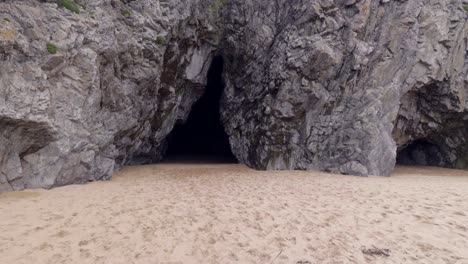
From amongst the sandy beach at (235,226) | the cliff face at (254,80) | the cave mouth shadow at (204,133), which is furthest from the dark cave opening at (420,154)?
the cave mouth shadow at (204,133)

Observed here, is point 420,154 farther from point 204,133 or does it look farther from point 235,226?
point 235,226

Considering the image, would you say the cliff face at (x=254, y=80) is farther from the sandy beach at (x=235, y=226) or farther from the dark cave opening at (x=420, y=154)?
the sandy beach at (x=235, y=226)

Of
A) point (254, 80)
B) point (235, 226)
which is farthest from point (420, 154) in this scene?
point (235, 226)

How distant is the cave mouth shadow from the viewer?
86.7 ft

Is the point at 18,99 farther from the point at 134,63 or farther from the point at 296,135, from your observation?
the point at 296,135

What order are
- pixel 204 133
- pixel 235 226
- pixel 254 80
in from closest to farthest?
1. pixel 235 226
2. pixel 254 80
3. pixel 204 133

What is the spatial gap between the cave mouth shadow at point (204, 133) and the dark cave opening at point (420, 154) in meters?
14.6

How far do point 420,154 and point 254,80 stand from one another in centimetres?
1429

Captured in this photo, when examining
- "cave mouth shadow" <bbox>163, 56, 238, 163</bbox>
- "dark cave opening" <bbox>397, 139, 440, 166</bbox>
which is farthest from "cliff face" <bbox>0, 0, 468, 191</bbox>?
"cave mouth shadow" <bbox>163, 56, 238, 163</bbox>

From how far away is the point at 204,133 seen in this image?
30.8 m

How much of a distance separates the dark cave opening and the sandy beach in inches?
530

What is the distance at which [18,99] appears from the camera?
29.7ft

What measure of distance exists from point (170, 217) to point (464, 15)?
21.3 meters

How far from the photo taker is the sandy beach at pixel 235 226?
16.3ft
